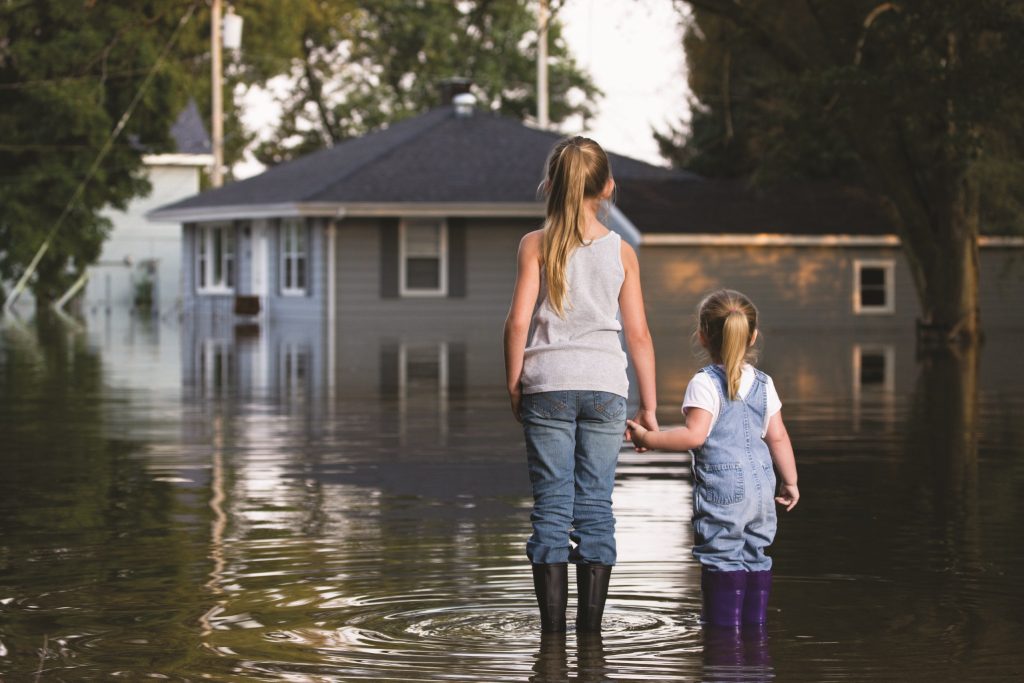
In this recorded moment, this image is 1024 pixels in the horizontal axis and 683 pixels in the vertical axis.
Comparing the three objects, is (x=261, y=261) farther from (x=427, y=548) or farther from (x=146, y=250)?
(x=427, y=548)

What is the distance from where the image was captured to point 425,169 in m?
44.2

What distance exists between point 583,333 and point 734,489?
2.46ft

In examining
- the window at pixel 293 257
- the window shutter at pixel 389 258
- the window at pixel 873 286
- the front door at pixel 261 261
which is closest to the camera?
the window at pixel 873 286

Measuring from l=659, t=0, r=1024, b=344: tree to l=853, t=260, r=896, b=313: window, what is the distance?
5.67m

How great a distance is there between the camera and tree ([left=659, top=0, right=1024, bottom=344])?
26109mm

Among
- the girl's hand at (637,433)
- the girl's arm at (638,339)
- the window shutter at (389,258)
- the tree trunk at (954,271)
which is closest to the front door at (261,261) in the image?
the window shutter at (389,258)

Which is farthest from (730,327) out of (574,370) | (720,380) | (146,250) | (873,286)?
(146,250)

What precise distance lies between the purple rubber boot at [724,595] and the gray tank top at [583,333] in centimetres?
72

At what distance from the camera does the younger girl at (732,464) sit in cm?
651

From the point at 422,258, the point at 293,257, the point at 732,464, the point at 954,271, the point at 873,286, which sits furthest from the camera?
the point at 293,257

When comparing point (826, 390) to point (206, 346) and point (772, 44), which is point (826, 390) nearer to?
point (772, 44)

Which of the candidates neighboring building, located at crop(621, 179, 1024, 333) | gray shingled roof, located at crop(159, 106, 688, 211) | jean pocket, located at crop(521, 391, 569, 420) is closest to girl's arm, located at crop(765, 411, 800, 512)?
jean pocket, located at crop(521, 391, 569, 420)

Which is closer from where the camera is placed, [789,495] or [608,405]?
[608,405]

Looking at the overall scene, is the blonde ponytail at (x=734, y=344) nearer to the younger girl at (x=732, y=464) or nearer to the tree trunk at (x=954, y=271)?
the younger girl at (x=732, y=464)
